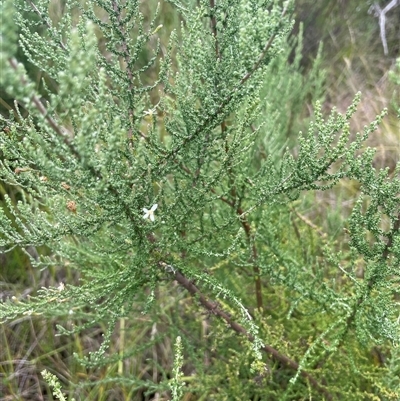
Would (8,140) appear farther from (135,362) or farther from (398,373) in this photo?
(135,362)

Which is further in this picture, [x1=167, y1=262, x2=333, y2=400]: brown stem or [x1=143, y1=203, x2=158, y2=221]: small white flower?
[x1=167, y1=262, x2=333, y2=400]: brown stem

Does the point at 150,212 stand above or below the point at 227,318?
above

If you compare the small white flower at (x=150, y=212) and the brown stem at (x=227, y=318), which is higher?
the small white flower at (x=150, y=212)

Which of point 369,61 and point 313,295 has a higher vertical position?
point 369,61

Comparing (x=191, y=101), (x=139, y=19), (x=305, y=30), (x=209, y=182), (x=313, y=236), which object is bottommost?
(x=313, y=236)

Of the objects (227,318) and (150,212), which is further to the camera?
(227,318)

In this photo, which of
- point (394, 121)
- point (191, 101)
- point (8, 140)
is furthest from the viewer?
point (394, 121)

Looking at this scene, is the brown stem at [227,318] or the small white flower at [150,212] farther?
the brown stem at [227,318]

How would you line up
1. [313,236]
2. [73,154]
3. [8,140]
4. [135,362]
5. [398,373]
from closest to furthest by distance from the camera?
[73,154], [8,140], [398,373], [313,236], [135,362]

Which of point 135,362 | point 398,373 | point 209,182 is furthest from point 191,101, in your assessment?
point 135,362

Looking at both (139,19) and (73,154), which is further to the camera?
(139,19)

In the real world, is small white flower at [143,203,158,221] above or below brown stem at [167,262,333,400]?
above
